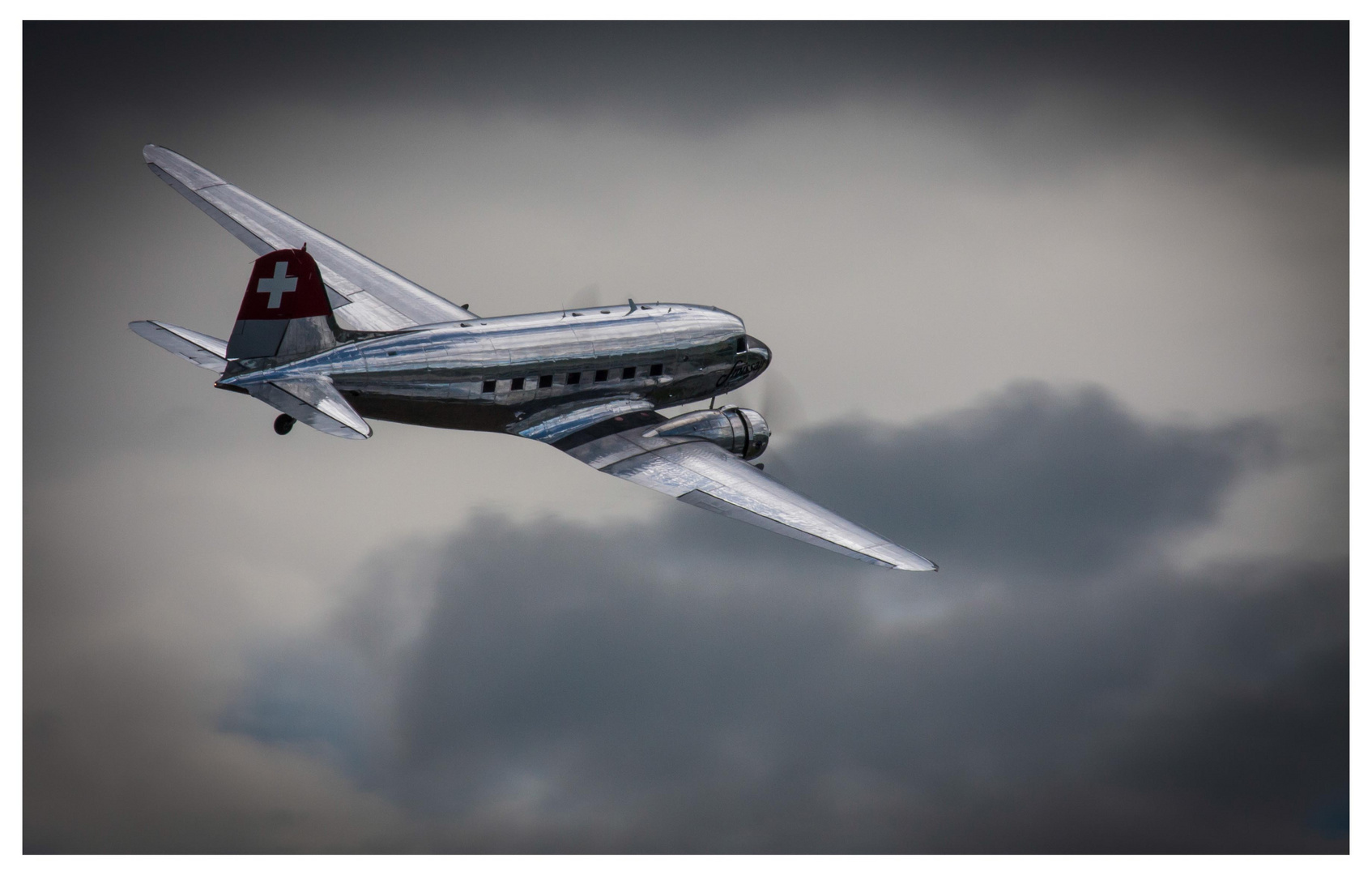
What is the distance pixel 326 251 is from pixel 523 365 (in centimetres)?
950

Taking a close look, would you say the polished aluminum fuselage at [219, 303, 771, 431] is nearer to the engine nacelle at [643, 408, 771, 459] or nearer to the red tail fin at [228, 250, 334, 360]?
the red tail fin at [228, 250, 334, 360]

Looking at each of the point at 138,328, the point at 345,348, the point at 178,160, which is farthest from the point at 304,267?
the point at 178,160

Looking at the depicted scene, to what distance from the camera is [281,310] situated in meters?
40.4

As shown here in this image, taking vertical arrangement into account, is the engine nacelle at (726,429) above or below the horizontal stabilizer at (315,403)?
above

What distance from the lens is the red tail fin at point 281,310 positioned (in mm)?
40219

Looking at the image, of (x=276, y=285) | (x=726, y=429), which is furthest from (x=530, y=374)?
(x=276, y=285)

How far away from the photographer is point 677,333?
150ft

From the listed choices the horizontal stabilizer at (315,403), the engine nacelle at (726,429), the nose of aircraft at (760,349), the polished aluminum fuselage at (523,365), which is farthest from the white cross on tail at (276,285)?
the nose of aircraft at (760,349)

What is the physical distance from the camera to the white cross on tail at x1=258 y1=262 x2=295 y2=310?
4028 cm

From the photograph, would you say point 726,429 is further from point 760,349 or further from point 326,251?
point 326,251

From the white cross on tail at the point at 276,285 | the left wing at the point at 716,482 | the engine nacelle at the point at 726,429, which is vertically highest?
the white cross on tail at the point at 276,285

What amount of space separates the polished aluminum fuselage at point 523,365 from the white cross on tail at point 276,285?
1.57 m

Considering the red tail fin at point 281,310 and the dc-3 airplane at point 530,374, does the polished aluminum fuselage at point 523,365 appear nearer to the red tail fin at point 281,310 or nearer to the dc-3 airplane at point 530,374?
the dc-3 airplane at point 530,374

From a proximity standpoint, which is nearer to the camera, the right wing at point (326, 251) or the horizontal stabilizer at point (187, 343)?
the horizontal stabilizer at point (187, 343)
